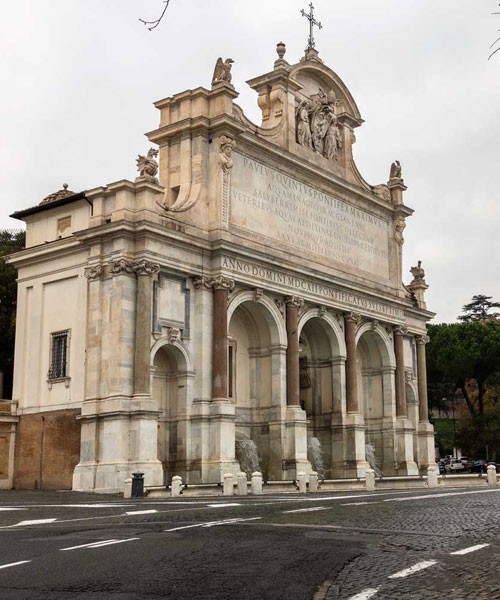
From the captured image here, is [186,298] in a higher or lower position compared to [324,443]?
higher

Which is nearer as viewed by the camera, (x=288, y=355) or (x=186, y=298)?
(x=186, y=298)

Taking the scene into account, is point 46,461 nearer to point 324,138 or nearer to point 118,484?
point 118,484

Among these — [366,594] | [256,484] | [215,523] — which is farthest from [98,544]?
[256,484]

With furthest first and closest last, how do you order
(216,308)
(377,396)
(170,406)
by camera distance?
1. (377,396)
2. (216,308)
3. (170,406)

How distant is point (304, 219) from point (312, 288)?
3777 millimetres

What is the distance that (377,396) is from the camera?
49.8 meters

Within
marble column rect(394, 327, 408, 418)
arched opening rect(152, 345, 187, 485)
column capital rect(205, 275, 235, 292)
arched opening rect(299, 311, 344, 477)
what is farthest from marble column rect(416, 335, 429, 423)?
arched opening rect(152, 345, 187, 485)

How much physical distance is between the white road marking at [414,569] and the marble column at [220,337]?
25888 mm

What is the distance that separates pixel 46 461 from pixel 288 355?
40.2 feet

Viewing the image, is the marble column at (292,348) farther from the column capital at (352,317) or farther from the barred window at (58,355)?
the barred window at (58,355)

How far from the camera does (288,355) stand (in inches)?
1617

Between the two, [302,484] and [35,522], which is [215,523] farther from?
[302,484]

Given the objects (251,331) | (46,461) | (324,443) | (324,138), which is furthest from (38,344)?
(324,138)

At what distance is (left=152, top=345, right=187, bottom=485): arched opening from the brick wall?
143 inches
